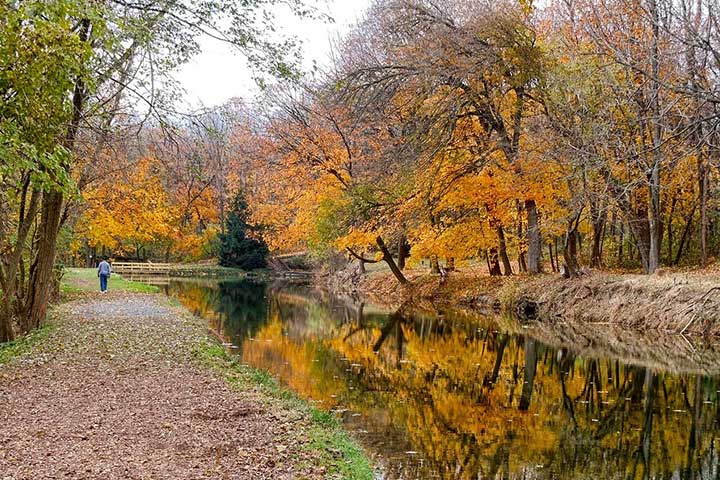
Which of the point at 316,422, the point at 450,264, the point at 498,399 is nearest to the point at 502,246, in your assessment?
the point at 450,264

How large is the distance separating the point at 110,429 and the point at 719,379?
409 inches

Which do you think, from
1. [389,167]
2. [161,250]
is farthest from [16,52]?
[161,250]

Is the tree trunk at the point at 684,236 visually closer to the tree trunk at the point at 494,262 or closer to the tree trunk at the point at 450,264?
the tree trunk at the point at 494,262

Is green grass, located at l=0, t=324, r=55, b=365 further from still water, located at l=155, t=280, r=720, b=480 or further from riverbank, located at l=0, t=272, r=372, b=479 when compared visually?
still water, located at l=155, t=280, r=720, b=480

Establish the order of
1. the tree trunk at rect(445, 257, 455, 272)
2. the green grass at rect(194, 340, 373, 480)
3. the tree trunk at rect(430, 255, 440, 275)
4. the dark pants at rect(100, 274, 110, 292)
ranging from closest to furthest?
1. the green grass at rect(194, 340, 373, 480)
2. the dark pants at rect(100, 274, 110, 292)
3. the tree trunk at rect(445, 257, 455, 272)
4. the tree trunk at rect(430, 255, 440, 275)

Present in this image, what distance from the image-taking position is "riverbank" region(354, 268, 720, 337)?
670 inches

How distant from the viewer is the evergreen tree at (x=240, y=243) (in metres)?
52.5

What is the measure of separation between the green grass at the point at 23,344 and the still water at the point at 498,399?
406 cm

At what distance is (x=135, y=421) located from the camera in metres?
7.36

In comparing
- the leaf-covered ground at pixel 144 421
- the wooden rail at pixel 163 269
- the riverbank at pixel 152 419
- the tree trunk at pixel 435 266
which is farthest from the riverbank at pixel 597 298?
the wooden rail at pixel 163 269

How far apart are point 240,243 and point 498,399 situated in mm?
44598

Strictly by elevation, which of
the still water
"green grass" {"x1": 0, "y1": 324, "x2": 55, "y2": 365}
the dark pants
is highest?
the dark pants

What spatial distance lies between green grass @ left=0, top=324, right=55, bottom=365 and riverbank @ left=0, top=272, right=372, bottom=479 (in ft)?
0.13

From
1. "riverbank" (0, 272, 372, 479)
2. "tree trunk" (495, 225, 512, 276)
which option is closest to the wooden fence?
"tree trunk" (495, 225, 512, 276)
